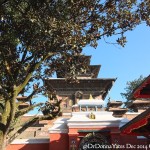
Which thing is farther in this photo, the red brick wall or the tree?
the red brick wall

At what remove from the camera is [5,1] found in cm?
820

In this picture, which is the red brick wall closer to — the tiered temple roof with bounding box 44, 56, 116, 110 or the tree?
the tree

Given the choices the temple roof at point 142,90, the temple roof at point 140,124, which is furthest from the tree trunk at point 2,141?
the temple roof at point 142,90

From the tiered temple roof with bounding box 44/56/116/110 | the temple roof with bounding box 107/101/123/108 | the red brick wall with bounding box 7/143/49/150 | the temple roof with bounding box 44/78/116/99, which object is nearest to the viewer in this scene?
the red brick wall with bounding box 7/143/49/150

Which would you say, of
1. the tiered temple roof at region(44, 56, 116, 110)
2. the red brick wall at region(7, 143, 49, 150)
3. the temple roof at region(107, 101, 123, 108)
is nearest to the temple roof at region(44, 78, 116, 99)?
the tiered temple roof at region(44, 56, 116, 110)

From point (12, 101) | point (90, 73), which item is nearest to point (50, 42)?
point (12, 101)

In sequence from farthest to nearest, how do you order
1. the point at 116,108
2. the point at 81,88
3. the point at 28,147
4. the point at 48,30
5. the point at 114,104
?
the point at 81,88, the point at 114,104, the point at 116,108, the point at 28,147, the point at 48,30

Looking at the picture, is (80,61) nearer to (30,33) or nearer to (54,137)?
(30,33)

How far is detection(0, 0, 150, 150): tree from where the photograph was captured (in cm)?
857

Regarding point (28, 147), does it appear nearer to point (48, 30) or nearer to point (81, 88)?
point (48, 30)

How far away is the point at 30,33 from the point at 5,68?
1689mm

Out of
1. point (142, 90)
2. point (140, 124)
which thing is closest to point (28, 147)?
point (142, 90)

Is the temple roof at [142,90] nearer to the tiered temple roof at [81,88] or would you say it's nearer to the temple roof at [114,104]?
the temple roof at [114,104]

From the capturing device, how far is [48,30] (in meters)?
8.54
